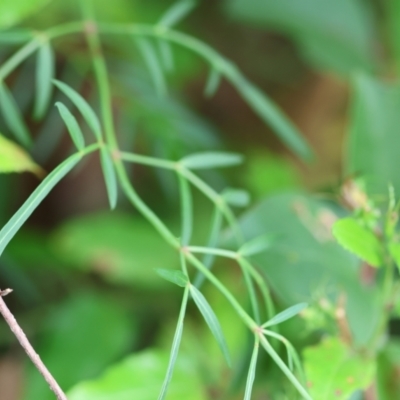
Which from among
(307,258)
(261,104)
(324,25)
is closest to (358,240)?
(307,258)

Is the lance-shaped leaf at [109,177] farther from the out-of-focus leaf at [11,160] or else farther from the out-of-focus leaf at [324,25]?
the out-of-focus leaf at [324,25]

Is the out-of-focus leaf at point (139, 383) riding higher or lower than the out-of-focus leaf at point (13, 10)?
lower

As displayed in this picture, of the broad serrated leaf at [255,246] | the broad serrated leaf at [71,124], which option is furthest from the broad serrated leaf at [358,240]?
the broad serrated leaf at [71,124]

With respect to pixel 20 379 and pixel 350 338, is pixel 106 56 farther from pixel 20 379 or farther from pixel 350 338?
pixel 350 338

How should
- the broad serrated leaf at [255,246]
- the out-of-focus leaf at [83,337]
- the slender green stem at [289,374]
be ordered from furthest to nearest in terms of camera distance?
the out-of-focus leaf at [83,337] → the broad serrated leaf at [255,246] → the slender green stem at [289,374]

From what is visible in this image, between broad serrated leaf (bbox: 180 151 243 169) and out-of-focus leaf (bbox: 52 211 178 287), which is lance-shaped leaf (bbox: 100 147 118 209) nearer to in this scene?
broad serrated leaf (bbox: 180 151 243 169)

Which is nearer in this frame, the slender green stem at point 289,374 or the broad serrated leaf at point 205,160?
the slender green stem at point 289,374

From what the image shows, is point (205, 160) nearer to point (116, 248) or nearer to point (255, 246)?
point (255, 246)
